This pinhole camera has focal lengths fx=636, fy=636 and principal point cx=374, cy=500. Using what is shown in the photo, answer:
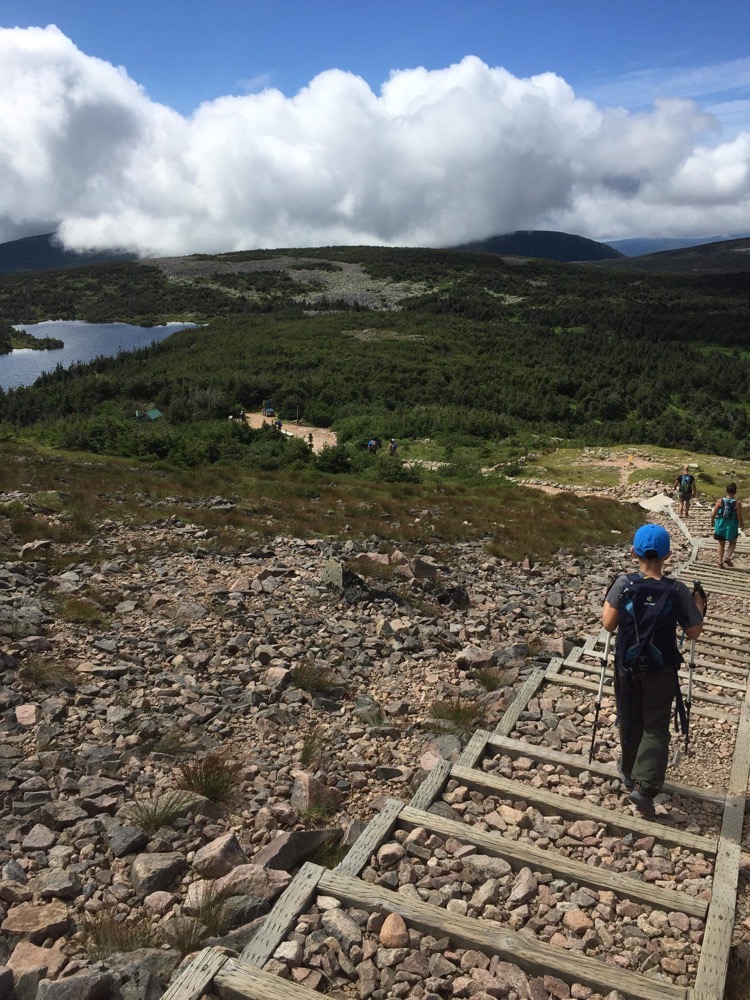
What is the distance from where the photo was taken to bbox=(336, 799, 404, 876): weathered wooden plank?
14.1 ft

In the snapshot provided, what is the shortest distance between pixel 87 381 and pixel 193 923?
208ft

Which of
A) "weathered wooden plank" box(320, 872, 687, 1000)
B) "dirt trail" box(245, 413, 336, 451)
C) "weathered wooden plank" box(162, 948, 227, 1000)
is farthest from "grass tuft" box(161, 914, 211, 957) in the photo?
"dirt trail" box(245, 413, 336, 451)

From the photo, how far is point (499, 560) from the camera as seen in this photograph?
573 inches

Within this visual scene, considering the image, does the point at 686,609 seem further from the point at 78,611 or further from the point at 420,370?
the point at 420,370

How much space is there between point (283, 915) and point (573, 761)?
2908mm

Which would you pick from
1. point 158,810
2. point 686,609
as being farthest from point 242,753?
point 686,609

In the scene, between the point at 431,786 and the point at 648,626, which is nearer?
the point at 648,626

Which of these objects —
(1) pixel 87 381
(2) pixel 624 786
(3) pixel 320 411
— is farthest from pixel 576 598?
(1) pixel 87 381

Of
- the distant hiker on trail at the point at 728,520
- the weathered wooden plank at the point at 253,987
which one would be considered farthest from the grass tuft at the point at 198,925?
the distant hiker on trail at the point at 728,520

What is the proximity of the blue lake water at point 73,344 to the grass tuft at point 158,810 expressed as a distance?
7165 centimetres

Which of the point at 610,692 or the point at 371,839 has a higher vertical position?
the point at 371,839

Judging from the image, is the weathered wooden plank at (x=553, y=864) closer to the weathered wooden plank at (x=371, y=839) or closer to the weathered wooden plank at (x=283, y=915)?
the weathered wooden plank at (x=371, y=839)

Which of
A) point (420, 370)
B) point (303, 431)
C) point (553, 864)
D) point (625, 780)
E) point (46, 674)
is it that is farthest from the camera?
point (420, 370)

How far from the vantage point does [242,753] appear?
6164 mm
